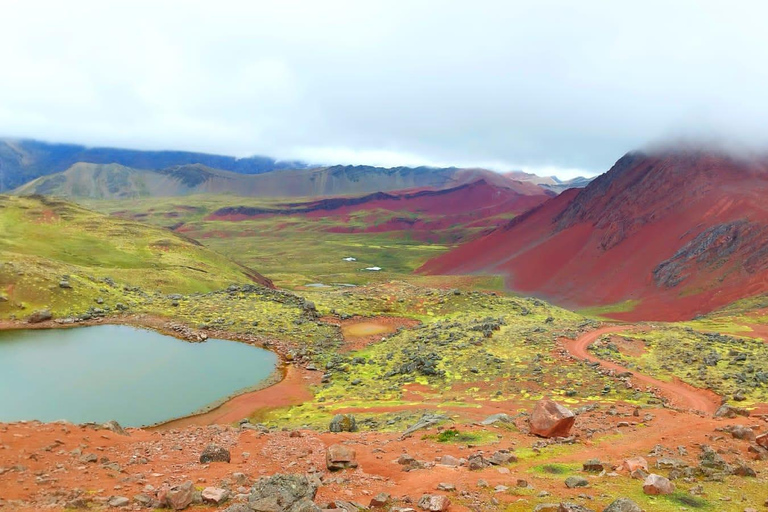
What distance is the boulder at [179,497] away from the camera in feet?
45.9

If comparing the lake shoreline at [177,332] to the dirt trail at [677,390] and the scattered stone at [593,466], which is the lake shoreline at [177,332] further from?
the scattered stone at [593,466]

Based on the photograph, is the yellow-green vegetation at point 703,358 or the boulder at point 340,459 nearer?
the boulder at point 340,459

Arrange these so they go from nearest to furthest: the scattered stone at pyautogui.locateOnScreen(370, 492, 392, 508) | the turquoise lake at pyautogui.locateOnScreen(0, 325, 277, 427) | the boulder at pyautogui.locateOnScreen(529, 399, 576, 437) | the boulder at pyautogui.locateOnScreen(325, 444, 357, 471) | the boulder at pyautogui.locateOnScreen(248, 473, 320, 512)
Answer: the boulder at pyautogui.locateOnScreen(248, 473, 320, 512), the scattered stone at pyautogui.locateOnScreen(370, 492, 392, 508), the boulder at pyautogui.locateOnScreen(325, 444, 357, 471), the boulder at pyautogui.locateOnScreen(529, 399, 576, 437), the turquoise lake at pyautogui.locateOnScreen(0, 325, 277, 427)

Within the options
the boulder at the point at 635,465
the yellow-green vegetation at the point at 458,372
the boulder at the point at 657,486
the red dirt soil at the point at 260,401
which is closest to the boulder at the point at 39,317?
the red dirt soil at the point at 260,401

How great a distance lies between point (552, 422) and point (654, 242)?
9744 centimetres

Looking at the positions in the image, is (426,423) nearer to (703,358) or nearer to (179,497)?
(179,497)

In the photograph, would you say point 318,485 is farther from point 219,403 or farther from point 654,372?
point 654,372

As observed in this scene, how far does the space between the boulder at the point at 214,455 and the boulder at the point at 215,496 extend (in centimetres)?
506

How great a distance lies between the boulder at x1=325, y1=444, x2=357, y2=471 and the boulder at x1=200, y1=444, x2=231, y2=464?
15.0ft

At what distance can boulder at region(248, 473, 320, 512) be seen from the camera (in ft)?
42.8

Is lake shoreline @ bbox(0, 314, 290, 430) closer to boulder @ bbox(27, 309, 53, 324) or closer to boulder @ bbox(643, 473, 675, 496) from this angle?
boulder @ bbox(27, 309, 53, 324)

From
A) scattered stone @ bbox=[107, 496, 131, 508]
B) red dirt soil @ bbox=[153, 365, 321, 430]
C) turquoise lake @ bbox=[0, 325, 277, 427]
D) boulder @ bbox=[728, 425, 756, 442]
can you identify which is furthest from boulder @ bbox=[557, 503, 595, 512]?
turquoise lake @ bbox=[0, 325, 277, 427]

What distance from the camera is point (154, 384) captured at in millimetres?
40531

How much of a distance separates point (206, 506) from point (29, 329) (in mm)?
51944
